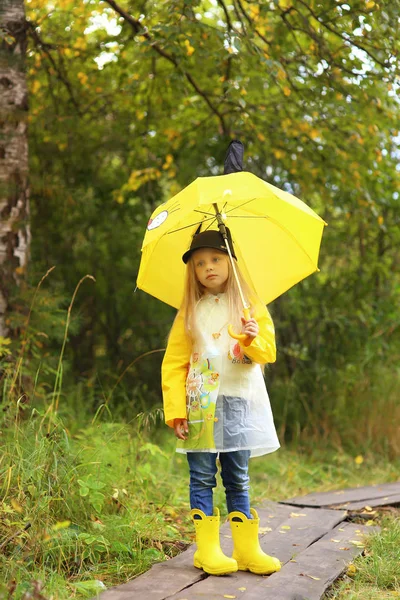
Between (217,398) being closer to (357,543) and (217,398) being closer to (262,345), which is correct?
(262,345)

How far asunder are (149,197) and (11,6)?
285 centimetres

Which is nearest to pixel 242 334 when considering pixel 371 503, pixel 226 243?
pixel 226 243

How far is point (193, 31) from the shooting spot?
5.26 metres

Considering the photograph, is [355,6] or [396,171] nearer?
[355,6]

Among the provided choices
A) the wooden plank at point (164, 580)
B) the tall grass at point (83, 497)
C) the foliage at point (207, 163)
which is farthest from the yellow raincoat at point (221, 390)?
the foliage at point (207, 163)

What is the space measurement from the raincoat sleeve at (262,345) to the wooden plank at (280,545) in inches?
37.4

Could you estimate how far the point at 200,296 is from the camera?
335cm

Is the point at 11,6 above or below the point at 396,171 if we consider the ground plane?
above

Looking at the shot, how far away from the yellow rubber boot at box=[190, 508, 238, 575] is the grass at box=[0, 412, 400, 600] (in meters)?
0.29

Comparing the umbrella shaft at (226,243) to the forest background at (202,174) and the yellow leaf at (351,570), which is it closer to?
the yellow leaf at (351,570)

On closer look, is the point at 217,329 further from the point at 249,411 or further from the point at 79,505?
the point at 79,505

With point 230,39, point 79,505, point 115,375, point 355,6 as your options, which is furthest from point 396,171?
point 79,505

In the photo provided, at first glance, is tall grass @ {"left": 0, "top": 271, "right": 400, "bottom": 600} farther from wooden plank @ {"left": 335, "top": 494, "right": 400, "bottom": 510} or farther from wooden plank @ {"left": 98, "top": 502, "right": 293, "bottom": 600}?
wooden plank @ {"left": 335, "top": 494, "right": 400, "bottom": 510}

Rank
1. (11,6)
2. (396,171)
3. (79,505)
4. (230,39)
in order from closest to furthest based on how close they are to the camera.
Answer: (79,505) → (230,39) → (11,6) → (396,171)
